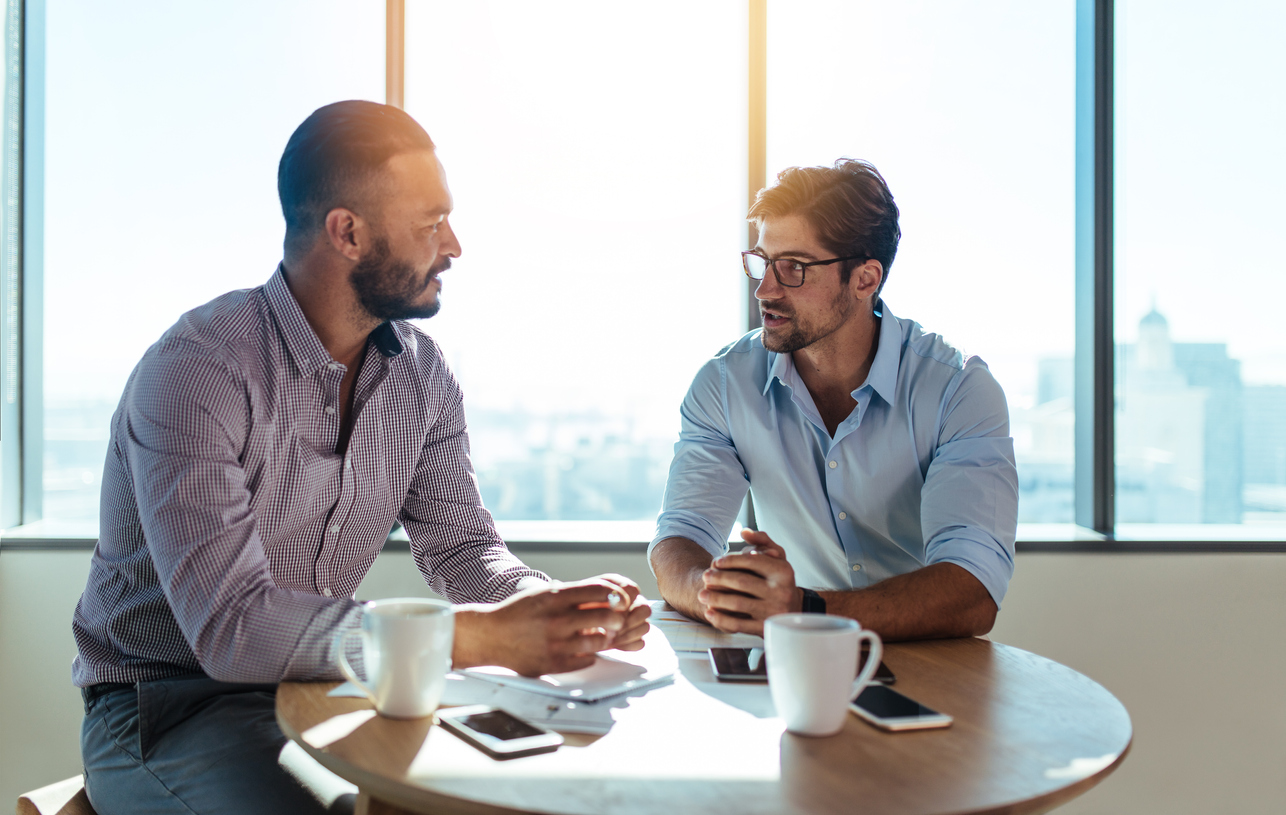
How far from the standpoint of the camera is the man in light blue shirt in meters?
1.56

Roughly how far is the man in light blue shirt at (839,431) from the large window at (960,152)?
2.35 ft

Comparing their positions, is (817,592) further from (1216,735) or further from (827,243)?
(1216,735)

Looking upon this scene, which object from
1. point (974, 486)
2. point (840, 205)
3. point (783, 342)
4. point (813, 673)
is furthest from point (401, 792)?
point (840, 205)

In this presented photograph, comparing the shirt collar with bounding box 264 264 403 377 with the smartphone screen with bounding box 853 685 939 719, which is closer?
the smartphone screen with bounding box 853 685 939 719

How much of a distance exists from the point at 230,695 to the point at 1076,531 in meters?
2.32

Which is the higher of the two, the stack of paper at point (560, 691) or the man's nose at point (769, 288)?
the man's nose at point (769, 288)

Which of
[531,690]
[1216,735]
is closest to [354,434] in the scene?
[531,690]

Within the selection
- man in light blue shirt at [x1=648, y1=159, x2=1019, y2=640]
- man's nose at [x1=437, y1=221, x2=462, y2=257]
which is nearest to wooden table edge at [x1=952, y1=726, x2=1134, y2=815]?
man in light blue shirt at [x1=648, y1=159, x2=1019, y2=640]

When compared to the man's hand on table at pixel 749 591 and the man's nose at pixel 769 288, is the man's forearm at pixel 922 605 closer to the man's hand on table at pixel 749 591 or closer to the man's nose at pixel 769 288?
Answer: the man's hand on table at pixel 749 591

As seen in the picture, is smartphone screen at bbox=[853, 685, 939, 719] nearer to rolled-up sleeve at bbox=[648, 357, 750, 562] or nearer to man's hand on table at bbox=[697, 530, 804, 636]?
man's hand on table at bbox=[697, 530, 804, 636]

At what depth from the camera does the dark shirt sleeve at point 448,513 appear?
61.9 inches

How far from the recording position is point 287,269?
1479 mm

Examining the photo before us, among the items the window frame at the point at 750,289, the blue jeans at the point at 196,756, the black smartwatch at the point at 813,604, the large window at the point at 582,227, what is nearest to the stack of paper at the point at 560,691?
the blue jeans at the point at 196,756

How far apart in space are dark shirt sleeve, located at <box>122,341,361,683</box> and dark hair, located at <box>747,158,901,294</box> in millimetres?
1226
